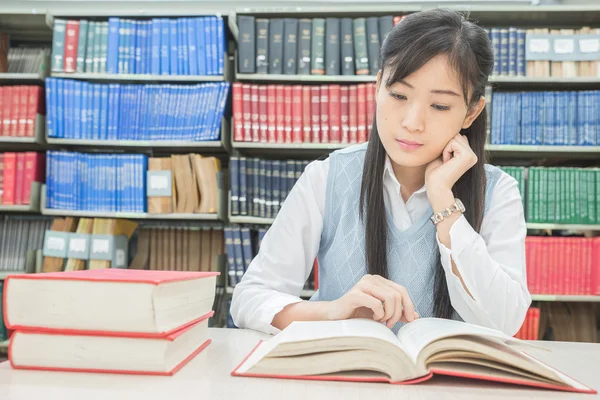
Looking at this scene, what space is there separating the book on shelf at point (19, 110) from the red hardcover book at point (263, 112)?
1.14 meters

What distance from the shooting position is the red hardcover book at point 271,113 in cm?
272

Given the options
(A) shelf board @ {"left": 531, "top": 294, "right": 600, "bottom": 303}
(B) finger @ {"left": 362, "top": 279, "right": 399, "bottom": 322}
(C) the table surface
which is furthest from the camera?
(A) shelf board @ {"left": 531, "top": 294, "right": 600, "bottom": 303}

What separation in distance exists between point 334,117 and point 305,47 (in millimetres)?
388

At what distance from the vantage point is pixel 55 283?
0.62 metres

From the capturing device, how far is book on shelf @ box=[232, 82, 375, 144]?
270 cm

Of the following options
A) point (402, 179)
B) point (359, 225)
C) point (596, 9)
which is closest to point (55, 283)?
point (359, 225)

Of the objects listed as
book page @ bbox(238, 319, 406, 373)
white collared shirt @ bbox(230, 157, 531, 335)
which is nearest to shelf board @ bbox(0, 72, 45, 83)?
white collared shirt @ bbox(230, 157, 531, 335)

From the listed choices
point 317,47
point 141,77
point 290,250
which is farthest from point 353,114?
point 290,250

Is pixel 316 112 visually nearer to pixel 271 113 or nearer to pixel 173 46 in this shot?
pixel 271 113

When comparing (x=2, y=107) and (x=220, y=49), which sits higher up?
(x=220, y=49)

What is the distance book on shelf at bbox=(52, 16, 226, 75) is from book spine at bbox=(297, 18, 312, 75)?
0.40 metres

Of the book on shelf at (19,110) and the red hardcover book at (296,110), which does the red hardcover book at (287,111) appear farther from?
the book on shelf at (19,110)

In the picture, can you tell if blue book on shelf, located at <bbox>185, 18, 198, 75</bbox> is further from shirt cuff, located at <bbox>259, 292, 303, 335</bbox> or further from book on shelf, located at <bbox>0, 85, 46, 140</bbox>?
shirt cuff, located at <bbox>259, 292, 303, 335</bbox>

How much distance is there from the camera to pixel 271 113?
2.72 meters
